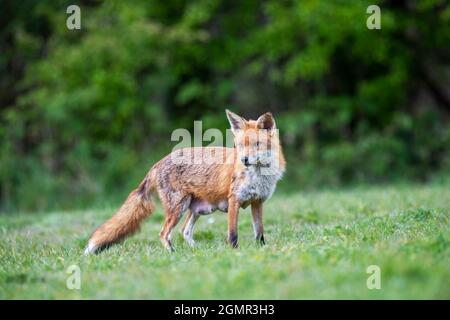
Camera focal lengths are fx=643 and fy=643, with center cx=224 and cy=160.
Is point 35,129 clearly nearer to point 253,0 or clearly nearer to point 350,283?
point 253,0

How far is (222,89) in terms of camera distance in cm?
2269

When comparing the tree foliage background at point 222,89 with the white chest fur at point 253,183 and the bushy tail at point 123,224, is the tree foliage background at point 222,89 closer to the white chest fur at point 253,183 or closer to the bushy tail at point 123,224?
the bushy tail at point 123,224

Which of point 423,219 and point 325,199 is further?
point 325,199

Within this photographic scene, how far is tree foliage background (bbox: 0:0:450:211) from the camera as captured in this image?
67.3 ft

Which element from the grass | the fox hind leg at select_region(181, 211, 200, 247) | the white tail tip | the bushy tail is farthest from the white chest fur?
the white tail tip

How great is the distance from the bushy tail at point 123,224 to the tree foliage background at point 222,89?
10.2m

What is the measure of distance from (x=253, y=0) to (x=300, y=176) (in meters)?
7.14

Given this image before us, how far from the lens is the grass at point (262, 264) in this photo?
607 cm

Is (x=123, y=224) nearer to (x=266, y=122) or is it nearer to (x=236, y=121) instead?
(x=236, y=121)

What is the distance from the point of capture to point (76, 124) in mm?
22969

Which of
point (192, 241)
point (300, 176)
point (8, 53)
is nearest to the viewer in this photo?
point (192, 241)

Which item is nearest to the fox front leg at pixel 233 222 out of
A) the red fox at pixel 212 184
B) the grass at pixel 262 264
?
the red fox at pixel 212 184

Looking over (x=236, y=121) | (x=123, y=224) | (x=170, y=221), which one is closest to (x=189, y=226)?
(x=170, y=221)
